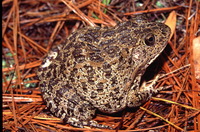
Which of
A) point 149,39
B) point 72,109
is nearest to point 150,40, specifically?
point 149,39

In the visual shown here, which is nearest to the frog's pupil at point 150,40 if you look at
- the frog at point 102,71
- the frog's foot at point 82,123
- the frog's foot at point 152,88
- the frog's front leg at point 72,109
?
the frog at point 102,71

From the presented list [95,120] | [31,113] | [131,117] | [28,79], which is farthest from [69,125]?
[28,79]

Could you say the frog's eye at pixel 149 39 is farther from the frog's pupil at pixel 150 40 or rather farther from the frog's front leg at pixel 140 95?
the frog's front leg at pixel 140 95

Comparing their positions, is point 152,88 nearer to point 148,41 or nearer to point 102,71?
point 148,41

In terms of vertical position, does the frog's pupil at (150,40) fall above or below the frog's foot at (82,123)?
above

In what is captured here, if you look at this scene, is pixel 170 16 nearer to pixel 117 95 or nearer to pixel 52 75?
pixel 117 95

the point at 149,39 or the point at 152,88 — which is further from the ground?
the point at 149,39

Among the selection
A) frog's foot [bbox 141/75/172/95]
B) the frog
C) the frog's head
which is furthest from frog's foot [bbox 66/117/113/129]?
the frog's head

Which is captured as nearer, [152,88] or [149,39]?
[149,39]

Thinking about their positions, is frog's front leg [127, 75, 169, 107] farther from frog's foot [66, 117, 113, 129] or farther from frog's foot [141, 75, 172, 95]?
frog's foot [66, 117, 113, 129]
